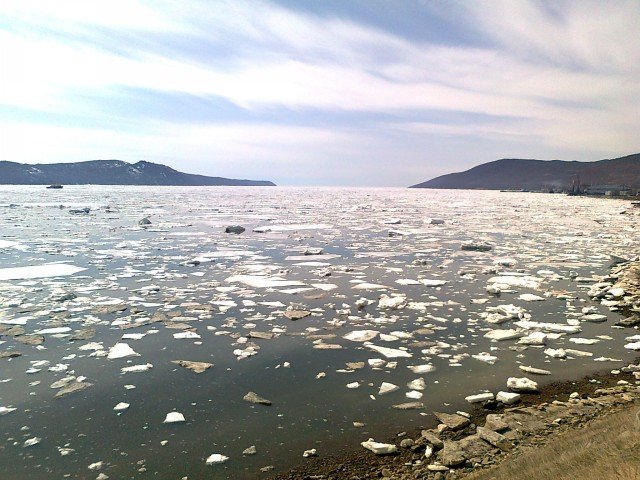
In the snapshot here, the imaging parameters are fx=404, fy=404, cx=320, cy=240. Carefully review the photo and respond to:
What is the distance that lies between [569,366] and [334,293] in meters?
4.34

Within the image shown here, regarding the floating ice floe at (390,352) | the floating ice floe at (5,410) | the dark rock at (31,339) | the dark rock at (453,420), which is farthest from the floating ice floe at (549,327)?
the dark rock at (31,339)

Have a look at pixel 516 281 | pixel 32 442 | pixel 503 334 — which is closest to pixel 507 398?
pixel 503 334

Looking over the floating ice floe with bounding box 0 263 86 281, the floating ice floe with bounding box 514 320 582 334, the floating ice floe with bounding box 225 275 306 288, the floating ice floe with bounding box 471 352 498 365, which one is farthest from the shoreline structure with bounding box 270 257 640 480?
the floating ice floe with bounding box 0 263 86 281

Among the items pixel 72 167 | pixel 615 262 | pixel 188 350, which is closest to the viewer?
pixel 188 350

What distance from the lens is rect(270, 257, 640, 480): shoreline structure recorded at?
3.01 meters

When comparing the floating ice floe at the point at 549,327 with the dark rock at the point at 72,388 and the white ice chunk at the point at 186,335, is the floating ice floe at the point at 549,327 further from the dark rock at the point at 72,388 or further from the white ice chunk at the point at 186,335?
the dark rock at the point at 72,388

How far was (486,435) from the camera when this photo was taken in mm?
3379

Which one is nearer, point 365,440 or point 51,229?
point 365,440

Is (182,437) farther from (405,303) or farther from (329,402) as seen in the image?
(405,303)

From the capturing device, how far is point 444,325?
6.33 metres

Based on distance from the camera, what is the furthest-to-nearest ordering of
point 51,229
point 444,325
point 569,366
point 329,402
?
point 51,229 → point 444,325 → point 569,366 → point 329,402

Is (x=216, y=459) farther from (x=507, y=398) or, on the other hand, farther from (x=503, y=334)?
(x=503, y=334)

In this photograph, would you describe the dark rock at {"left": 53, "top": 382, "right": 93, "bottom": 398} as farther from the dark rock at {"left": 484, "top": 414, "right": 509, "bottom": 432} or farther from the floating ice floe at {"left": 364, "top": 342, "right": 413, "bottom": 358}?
the dark rock at {"left": 484, "top": 414, "right": 509, "bottom": 432}

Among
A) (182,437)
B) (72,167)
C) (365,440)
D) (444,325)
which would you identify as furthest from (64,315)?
(72,167)
